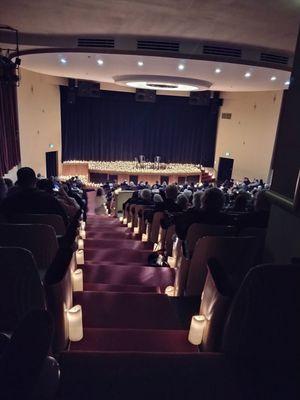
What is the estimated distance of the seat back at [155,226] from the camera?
417 cm

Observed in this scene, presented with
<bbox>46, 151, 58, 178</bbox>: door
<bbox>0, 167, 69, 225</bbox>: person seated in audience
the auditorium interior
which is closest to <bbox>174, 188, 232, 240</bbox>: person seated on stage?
the auditorium interior

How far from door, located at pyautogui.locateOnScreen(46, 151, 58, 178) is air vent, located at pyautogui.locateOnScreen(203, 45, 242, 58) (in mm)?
10408

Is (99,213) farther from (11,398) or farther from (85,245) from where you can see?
(11,398)

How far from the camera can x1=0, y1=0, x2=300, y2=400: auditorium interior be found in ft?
4.09

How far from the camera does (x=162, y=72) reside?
32.4ft

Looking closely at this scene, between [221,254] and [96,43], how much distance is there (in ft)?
21.2

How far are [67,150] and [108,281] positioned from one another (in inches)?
650

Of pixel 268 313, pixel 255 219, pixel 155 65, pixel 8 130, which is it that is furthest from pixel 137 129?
Result: pixel 268 313

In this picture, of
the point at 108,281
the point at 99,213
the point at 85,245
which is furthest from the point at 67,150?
the point at 108,281

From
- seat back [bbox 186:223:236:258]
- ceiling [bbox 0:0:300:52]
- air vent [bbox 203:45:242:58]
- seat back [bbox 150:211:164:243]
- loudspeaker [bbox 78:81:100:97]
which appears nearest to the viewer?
seat back [bbox 186:223:236:258]

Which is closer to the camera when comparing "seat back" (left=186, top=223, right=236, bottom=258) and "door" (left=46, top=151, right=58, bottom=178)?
"seat back" (left=186, top=223, right=236, bottom=258)

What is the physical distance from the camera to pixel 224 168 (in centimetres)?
1809

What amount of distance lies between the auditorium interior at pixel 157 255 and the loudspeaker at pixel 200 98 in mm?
6769

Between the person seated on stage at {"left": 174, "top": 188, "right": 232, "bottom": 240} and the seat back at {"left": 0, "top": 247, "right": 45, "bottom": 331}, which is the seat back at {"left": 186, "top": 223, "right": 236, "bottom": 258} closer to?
the person seated on stage at {"left": 174, "top": 188, "right": 232, "bottom": 240}
